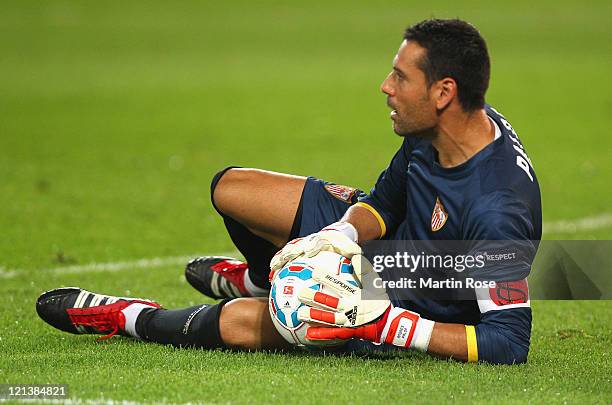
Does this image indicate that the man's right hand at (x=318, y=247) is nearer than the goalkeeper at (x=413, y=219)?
No

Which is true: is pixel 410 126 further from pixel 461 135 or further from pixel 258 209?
pixel 258 209

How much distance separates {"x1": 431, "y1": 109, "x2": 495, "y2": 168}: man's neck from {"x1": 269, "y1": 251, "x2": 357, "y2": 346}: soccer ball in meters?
0.73

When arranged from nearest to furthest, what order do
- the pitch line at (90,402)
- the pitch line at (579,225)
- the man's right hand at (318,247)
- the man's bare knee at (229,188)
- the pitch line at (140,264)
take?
Answer: the pitch line at (90,402), the man's right hand at (318,247), the man's bare knee at (229,188), the pitch line at (140,264), the pitch line at (579,225)

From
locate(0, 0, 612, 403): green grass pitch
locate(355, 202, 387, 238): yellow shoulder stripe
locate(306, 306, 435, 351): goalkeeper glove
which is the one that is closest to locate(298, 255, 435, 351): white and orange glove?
locate(306, 306, 435, 351): goalkeeper glove

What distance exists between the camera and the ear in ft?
16.4

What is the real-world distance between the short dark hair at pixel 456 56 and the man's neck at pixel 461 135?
108mm

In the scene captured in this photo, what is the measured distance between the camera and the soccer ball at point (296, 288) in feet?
16.0

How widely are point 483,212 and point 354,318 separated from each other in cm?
76

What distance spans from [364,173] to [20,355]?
705 centimetres

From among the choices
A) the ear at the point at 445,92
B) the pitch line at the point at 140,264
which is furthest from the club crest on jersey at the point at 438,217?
the pitch line at the point at 140,264

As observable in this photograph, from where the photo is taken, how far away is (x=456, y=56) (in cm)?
499

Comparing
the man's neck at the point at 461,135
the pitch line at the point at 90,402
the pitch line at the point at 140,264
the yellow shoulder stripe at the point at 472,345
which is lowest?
the pitch line at the point at 140,264

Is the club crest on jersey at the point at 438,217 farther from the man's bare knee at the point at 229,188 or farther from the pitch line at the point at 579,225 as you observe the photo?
the pitch line at the point at 579,225

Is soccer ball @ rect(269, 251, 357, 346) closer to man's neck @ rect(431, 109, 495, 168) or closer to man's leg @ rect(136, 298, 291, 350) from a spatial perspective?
man's leg @ rect(136, 298, 291, 350)
